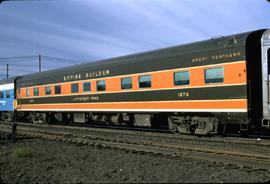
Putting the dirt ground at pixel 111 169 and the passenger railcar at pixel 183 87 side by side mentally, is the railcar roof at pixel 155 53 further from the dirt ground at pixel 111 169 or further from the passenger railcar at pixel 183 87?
the dirt ground at pixel 111 169

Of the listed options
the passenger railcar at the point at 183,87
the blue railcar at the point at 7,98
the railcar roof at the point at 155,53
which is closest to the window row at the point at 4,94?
the blue railcar at the point at 7,98

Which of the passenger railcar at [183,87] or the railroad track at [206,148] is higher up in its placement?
the passenger railcar at [183,87]

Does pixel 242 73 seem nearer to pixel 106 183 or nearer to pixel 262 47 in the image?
pixel 262 47

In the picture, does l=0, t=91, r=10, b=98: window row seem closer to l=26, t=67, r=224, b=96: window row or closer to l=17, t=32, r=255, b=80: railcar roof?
l=26, t=67, r=224, b=96: window row

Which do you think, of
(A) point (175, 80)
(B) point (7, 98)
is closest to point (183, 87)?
(A) point (175, 80)

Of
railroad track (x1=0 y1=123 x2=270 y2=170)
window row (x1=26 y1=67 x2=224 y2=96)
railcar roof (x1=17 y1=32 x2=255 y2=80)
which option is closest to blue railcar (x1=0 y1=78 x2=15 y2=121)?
window row (x1=26 y1=67 x2=224 y2=96)

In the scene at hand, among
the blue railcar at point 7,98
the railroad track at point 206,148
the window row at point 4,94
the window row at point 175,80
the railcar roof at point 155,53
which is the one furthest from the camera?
the window row at point 4,94

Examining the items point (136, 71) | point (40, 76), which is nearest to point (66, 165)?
point (136, 71)

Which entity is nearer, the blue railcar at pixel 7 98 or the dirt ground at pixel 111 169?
the dirt ground at pixel 111 169

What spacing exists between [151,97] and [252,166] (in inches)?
330

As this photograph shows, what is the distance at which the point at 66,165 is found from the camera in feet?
31.1

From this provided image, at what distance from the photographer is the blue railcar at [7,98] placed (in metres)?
30.7

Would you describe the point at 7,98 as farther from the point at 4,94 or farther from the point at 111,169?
the point at 111,169

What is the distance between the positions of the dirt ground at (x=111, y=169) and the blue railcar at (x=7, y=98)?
785 inches
